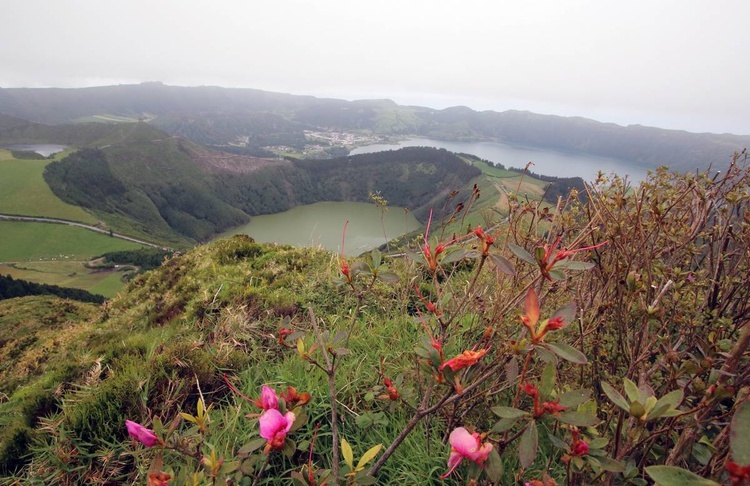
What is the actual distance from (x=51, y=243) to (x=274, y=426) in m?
82.7

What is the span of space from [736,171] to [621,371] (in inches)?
54.3

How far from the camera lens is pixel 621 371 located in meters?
1.96

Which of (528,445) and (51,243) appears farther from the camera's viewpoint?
(51,243)

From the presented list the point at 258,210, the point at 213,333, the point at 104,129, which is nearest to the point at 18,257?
the point at 258,210

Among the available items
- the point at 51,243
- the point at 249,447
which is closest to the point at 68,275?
Result: the point at 51,243

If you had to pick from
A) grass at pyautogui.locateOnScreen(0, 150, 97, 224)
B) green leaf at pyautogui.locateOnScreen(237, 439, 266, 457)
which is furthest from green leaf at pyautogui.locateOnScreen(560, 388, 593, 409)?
grass at pyautogui.locateOnScreen(0, 150, 97, 224)

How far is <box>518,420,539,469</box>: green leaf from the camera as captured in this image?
0.89 metres

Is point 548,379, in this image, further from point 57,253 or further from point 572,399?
point 57,253

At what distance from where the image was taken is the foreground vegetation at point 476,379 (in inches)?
40.7

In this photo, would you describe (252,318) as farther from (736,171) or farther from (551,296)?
(736,171)

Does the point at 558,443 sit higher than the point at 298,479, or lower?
higher

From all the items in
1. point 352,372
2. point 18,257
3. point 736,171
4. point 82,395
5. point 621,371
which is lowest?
point 18,257

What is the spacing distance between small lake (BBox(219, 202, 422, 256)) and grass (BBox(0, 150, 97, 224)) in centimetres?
2937

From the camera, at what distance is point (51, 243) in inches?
2454
